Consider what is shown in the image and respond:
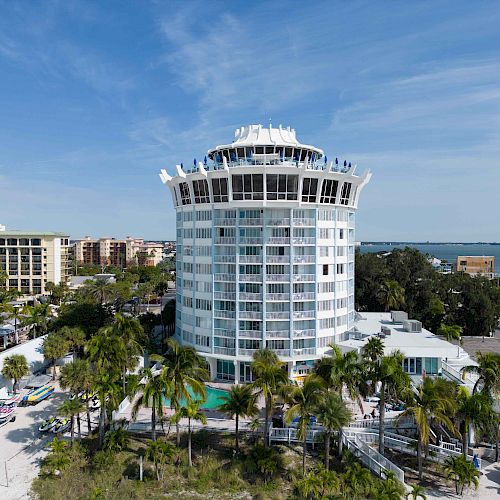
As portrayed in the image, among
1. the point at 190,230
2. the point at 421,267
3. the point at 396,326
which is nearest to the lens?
the point at 190,230

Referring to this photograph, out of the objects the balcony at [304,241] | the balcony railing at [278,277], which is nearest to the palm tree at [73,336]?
the balcony railing at [278,277]

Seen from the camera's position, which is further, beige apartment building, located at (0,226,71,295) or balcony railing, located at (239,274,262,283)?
beige apartment building, located at (0,226,71,295)

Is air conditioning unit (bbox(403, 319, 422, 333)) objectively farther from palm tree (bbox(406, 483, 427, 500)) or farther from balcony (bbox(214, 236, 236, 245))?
palm tree (bbox(406, 483, 427, 500))

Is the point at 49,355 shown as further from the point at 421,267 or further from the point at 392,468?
the point at 421,267

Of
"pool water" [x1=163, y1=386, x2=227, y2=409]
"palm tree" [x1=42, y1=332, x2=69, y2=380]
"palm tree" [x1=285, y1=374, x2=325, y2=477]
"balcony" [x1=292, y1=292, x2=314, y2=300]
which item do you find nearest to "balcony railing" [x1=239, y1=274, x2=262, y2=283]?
"balcony" [x1=292, y1=292, x2=314, y2=300]

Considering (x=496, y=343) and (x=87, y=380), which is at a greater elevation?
(x=87, y=380)

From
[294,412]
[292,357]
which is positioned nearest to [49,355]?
[292,357]

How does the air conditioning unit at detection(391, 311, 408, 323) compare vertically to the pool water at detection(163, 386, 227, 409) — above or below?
above

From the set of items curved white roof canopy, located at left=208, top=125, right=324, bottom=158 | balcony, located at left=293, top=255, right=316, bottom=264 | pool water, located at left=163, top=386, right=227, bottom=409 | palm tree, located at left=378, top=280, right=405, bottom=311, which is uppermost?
curved white roof canopy, located at left=208, top=125, right=324, bottom=158
